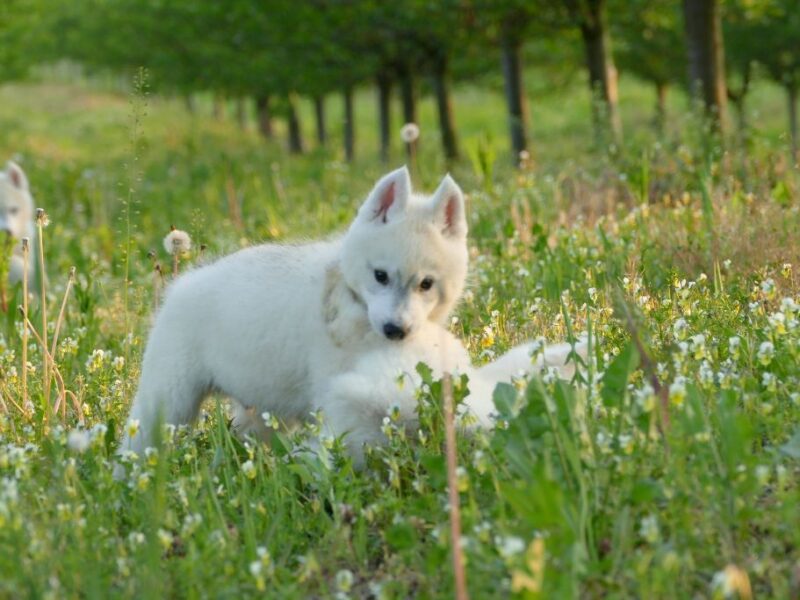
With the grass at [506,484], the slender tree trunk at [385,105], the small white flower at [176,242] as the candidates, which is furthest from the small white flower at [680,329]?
the slender tree trunk at [385,105]

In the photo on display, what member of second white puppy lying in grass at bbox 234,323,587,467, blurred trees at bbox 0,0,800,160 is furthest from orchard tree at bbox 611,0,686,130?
second white puppy lying in grass at bbox 234,323,587,467

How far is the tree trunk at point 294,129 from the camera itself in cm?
3108

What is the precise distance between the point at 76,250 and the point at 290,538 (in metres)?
6.04

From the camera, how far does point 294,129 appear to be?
1243 inches

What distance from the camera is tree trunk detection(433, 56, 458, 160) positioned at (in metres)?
23.6

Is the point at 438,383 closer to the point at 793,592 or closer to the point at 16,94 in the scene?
the point at 793,592

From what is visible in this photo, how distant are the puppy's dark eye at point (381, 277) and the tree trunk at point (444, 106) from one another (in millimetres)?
19045

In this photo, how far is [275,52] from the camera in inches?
1052

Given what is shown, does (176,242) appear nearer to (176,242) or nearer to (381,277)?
(176,242)

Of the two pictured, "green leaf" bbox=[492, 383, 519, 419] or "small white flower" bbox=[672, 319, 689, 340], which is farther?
"small white flower" bbox=[672, 319, 689, 340]

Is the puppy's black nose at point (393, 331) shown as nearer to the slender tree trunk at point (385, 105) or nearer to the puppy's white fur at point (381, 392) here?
the puppy's white fur at point (381, 392)

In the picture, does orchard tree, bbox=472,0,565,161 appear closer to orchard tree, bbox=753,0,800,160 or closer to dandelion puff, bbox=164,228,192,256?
orchard tree, bbox=753,0,800,160

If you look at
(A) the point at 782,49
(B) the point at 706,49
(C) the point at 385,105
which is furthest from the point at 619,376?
(A) the point at 782,49

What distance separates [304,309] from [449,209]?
698 millimetres
